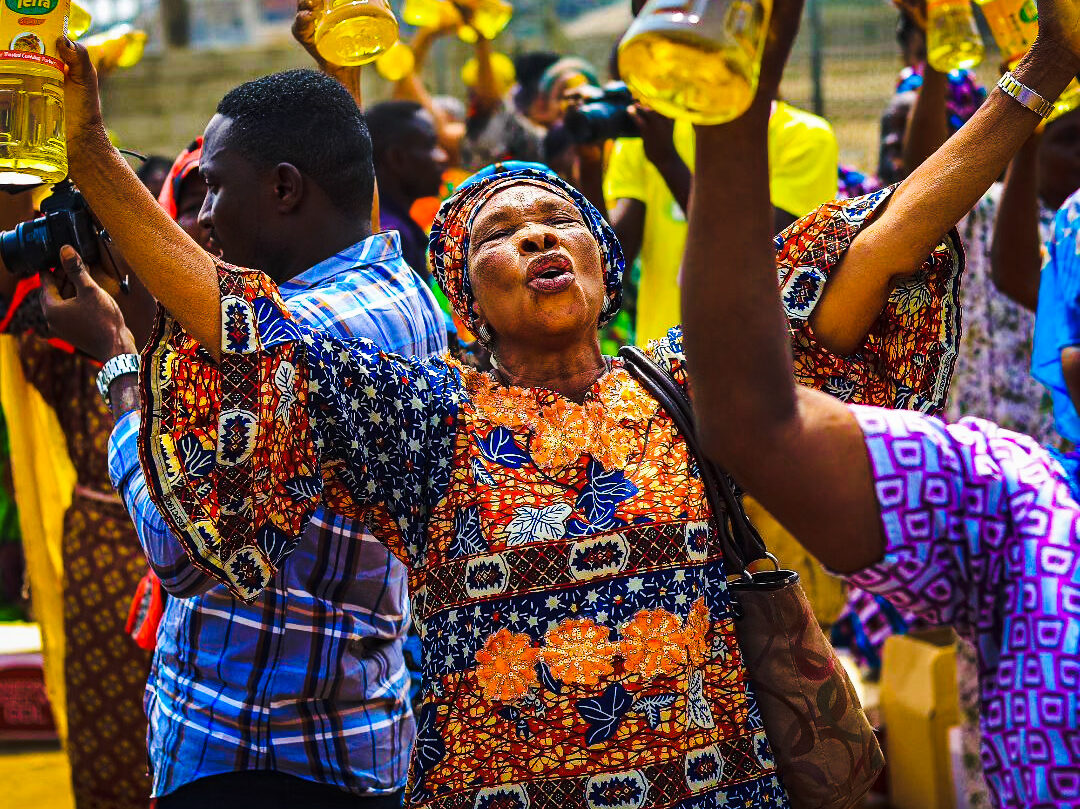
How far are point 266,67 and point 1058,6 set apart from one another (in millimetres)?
13055

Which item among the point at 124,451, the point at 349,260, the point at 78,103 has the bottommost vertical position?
the point at 124,451

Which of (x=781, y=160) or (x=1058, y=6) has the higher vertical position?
(x=1058, y=6)

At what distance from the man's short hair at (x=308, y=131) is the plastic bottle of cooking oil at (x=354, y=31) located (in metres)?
0.16

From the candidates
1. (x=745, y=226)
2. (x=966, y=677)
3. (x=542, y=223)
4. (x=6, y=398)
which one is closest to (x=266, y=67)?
(x=6, y=398)

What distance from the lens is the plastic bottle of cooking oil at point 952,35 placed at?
128 inches

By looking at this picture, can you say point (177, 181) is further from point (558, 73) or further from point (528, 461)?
point (558, 73)

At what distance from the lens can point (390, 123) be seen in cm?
547

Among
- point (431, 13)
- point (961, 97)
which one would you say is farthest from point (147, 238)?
point (431, 13)

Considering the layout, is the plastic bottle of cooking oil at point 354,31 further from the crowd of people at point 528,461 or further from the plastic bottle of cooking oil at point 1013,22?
Result: the plastic bottle of cooking oil at point 1013,22

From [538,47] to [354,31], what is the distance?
366 inches

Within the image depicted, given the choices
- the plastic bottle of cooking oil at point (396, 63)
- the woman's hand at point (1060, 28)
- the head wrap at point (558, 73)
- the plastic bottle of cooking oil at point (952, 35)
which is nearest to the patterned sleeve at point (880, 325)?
the woman's hand at point (1060, 28)

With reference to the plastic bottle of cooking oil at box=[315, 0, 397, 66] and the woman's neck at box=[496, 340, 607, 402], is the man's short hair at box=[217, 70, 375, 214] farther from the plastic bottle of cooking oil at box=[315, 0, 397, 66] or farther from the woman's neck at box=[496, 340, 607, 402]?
the woman's neck at box=[496, 340, 607, 402]

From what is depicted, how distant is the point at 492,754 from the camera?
1965mm

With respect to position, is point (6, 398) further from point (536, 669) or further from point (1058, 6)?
point (1058, 6)
